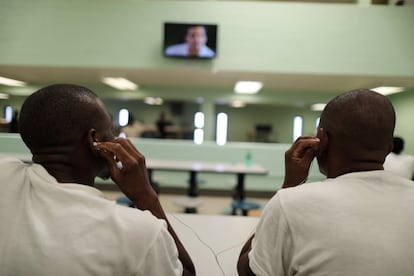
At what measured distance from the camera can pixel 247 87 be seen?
18.6ft

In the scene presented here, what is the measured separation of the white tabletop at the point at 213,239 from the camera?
3.24 feet

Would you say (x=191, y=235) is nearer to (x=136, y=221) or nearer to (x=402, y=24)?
(x=136, y=221)

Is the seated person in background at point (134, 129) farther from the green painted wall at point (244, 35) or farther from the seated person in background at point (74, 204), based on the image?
the seated person in background at point (74, 204)

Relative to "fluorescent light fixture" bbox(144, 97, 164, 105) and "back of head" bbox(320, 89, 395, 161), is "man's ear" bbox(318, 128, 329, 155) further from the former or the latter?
"fluorescent light fixture" bbox(144, 97, 164, 105)

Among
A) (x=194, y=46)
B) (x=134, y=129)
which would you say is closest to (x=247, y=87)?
(x=194, y=46)

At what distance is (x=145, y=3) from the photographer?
4.38 m

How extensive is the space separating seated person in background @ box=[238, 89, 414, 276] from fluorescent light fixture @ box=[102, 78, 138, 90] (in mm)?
4941

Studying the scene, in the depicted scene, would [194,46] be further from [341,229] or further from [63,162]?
[341,229]

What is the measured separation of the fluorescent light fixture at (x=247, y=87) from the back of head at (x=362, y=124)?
450 centimetres

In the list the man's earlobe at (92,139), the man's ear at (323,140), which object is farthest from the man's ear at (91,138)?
the man's ear at (323,140)

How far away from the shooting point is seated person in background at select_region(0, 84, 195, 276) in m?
0.60

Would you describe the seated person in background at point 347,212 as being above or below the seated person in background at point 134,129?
above

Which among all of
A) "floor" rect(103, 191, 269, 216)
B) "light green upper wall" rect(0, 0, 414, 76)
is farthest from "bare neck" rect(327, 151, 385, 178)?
"light green upper wall" rect(0, 0, 414, 76)

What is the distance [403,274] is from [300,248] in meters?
0.21
